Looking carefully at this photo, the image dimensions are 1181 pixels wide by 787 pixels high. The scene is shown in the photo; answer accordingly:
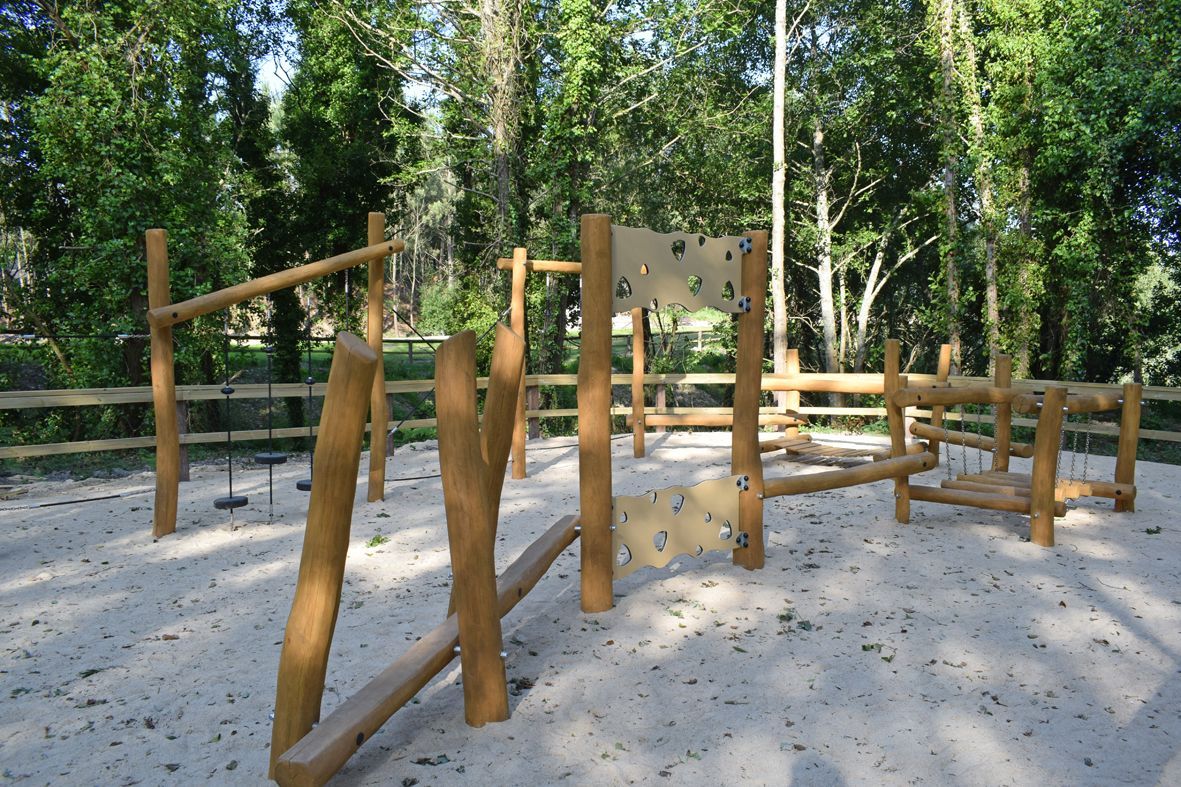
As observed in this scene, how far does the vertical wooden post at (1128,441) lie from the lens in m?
6.28

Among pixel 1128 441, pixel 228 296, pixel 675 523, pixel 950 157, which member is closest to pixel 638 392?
pixel 675 523

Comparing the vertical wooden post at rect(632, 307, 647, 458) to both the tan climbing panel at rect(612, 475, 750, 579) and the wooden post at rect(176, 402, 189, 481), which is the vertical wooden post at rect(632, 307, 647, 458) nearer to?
the tan climbing panel at rect(612, 475, 750, 579)

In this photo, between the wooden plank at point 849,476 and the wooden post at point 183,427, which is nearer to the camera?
the wooden plank at point 849,476

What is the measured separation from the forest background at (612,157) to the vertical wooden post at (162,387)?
6.19 m

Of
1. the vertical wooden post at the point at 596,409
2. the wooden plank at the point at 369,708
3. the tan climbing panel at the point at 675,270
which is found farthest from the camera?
the tan climbing panel at the point at 675,270

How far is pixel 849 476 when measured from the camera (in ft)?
17.1

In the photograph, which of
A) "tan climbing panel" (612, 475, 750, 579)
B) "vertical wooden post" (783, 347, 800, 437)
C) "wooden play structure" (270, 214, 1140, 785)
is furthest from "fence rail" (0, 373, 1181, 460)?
"tan climbing panel" (612, 475, 750, 579)

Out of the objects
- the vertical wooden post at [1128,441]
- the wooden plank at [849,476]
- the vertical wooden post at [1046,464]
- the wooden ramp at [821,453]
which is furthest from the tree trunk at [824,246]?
the vertical wooden post at [1046,464]

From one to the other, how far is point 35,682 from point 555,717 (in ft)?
7.56

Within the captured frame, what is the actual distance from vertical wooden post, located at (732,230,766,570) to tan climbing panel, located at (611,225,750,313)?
64 millimetres

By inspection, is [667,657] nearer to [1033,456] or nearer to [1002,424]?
[1033,456]

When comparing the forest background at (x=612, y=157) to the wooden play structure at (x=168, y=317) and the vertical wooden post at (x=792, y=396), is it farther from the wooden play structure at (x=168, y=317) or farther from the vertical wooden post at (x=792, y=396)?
the wooden play structure at (x=168, y=317)

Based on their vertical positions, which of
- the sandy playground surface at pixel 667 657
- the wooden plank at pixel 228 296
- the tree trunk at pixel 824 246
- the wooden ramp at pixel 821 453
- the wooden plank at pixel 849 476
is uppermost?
the tree trunk at pixel 824 246

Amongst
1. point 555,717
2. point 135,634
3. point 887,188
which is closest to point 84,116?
point 135,634
